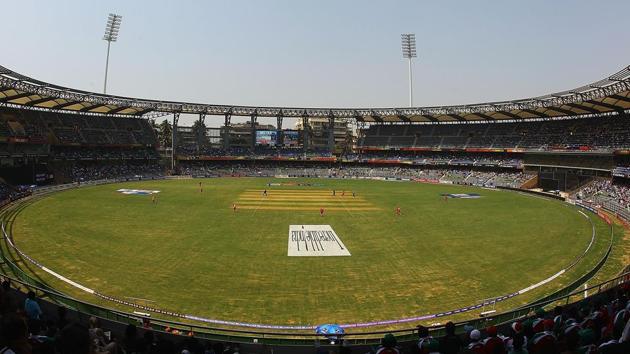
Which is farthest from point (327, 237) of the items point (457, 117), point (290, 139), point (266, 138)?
point (266, 138)

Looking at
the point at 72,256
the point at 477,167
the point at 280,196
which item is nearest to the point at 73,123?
the point at 280,196

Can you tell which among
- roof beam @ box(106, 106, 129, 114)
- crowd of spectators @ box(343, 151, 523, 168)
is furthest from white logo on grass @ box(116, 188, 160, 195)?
crowd of spectators @ box(343, 151, 523, 168)

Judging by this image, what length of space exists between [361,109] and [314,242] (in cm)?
7346

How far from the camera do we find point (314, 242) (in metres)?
30.5

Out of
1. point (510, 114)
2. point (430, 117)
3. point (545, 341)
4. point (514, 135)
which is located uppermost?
point (430, 117)

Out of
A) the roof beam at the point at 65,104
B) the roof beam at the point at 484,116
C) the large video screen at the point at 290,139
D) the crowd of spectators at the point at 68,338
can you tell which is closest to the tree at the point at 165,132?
the large video screen at the point at 290,139

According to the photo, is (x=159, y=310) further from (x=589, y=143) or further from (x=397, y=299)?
(x=589, y=143)

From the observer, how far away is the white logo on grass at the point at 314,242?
27.5m

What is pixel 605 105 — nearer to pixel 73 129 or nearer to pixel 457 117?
pixel 457 117

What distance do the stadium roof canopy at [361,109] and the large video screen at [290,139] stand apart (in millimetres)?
5069

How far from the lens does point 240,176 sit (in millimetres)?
96000

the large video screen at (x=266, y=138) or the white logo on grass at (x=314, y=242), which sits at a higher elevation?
the large video screen at (x=266, y=138)

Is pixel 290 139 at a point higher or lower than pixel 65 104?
lower

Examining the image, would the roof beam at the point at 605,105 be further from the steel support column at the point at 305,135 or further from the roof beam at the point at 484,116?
the steel support column at the point at 305,135
